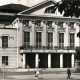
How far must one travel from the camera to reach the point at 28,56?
57281 millimetres

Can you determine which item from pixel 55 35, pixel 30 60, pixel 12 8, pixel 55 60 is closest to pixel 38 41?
pixel 55 35

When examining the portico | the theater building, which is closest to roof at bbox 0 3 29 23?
the theater building

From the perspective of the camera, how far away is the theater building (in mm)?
55844

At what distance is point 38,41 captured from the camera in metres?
58.5

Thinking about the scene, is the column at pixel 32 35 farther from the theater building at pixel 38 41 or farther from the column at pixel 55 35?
the column at pixel 55 35

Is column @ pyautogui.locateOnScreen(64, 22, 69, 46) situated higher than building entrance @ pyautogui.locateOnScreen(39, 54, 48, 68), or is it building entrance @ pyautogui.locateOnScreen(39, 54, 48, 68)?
column @ pyautogui.locateOnScreen(64, 22, 69, 46)

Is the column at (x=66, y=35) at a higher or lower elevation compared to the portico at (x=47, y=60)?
higher

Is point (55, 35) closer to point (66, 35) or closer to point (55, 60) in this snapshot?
point (66, 35)

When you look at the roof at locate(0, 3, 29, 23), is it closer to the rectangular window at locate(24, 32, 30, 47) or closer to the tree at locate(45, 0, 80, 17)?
the rectangular window at locate(24, 32, 30, 47)

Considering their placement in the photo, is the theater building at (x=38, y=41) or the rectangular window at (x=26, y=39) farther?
the rectangular window at (x=26, y=39)

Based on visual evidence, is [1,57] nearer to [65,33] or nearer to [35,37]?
[35,37]

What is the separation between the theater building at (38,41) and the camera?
55.8 m

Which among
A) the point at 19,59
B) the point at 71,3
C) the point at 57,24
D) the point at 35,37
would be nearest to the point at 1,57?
the point at 19,59

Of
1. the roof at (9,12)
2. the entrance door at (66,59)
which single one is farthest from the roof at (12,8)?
the entrance door at (66,59)
